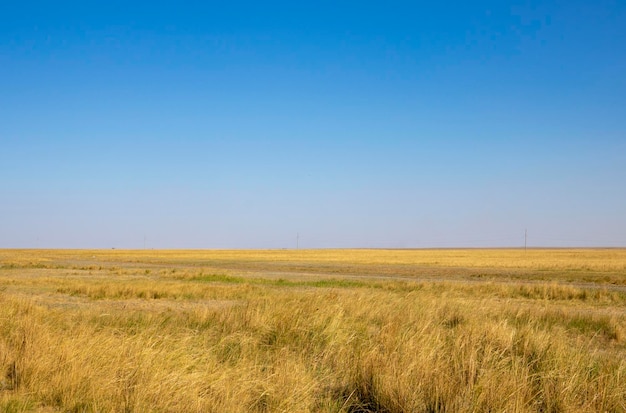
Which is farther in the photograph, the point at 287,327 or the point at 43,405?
the point at 287,327

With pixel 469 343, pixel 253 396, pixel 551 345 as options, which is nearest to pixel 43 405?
Answer: pixel 253 396

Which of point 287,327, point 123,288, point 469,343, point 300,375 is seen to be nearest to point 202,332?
point 287,327

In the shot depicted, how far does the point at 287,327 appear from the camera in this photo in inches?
397

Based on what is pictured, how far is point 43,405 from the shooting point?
592 centimetres

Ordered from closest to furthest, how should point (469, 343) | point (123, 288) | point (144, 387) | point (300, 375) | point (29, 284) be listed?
point (144, 387)
point (300, 375)
point (469, 343)
point (123, 288)
point (29, 284)

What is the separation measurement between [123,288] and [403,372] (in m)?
19.7

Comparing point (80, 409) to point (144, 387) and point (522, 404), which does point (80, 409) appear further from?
point (522, 404)

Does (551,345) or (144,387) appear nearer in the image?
(144,387)

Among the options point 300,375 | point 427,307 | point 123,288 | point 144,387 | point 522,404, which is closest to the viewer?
point 522,404

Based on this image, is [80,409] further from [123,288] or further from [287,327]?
[123,288]

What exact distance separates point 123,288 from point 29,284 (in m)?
7.86

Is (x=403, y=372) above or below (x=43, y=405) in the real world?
above

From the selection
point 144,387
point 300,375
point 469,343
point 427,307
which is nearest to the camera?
point 144,387

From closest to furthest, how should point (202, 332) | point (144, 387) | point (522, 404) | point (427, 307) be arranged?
point (522, 404)
point (144, 387)
point (202, 332)
point (427, 307)
